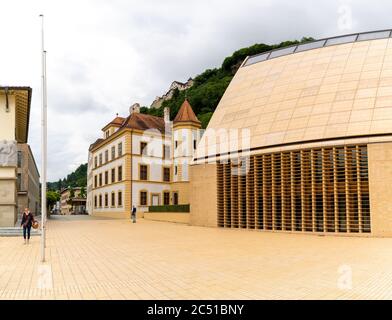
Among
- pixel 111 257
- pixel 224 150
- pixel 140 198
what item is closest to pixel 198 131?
pixel 140 198

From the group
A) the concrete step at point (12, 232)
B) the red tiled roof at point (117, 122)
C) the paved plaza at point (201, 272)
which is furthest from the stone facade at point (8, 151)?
the red tiled roof at point (117, 122)

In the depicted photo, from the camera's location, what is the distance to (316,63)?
2409cm

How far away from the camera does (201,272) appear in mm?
8500

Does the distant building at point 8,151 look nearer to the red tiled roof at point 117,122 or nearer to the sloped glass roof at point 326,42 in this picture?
the sloped glass roof at point 326,42

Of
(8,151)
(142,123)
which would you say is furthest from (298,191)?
(142,123)

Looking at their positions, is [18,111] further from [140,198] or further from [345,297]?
[345,297]

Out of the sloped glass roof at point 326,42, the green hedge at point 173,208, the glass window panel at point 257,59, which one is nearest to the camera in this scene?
the sloped glass roof at point 326,42

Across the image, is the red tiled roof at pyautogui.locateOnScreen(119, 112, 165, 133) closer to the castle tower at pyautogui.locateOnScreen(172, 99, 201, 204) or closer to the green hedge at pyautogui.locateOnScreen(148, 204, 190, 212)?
the castle tower at pyautogui.locateOnScreen(172, 99, 201, 204)

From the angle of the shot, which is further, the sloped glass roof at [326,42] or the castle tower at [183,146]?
the castle tower at [183,146]

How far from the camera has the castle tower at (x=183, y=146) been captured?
41.5m

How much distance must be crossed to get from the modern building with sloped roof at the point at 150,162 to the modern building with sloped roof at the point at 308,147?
15.3 meters

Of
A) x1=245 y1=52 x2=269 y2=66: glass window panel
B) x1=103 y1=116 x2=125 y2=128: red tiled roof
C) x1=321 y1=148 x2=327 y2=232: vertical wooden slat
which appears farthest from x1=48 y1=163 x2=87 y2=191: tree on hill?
x1=321 y1=148 x2=327 y2=232: vertical wooden slat

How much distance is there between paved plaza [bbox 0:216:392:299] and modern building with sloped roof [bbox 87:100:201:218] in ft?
89.6

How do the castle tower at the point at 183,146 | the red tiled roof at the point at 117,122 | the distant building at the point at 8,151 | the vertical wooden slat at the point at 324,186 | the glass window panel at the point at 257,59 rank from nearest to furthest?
the vertical wooden slat at the point at 324,186 < the distant building at the point at 8,151 < the glass window panel at the point at 257,59 < the castle tower at the point at 183,146 < the red tiled roof at the point at 117,122
